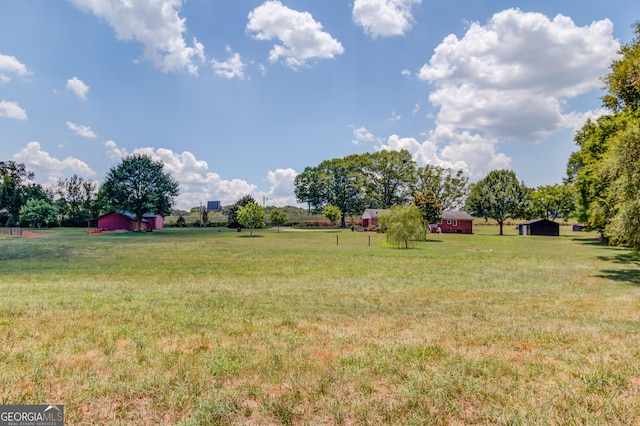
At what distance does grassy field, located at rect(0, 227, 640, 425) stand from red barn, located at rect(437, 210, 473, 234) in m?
56.4

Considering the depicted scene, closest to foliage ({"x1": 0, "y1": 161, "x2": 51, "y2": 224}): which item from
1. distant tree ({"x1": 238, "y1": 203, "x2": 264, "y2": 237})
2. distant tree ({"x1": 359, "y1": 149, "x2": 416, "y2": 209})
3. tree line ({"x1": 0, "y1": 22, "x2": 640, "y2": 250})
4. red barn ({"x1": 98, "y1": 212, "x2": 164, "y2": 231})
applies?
tree line ({"x1": 0, "y1": 22, "x2": 640, "y2": 250})

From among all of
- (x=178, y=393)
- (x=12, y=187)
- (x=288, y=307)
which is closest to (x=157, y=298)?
(x=288, y=307)

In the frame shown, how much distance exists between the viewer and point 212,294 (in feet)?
34.4

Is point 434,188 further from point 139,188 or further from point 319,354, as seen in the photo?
point 319,354

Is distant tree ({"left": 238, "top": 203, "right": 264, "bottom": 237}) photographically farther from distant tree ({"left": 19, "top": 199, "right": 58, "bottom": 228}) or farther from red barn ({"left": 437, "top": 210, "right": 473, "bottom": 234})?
distant tree ({"left": 19, "top": 199, "right": 58, "bottom": 228})

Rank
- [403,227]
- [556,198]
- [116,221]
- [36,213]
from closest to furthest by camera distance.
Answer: [403,227]
[556,198]
[36,213]
[116,221]

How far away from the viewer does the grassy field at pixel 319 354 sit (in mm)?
3721

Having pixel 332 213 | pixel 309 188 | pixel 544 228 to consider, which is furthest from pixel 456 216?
pixel 309 188

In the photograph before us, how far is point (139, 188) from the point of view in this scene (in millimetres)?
55562

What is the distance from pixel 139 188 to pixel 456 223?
57777mm

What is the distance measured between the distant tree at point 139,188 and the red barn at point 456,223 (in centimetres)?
5054

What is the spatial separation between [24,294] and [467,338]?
11.8 m

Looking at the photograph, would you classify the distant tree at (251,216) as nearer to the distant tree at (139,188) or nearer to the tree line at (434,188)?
the tree line at (434,188)

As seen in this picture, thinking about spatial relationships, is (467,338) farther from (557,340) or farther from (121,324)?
(121,324)
